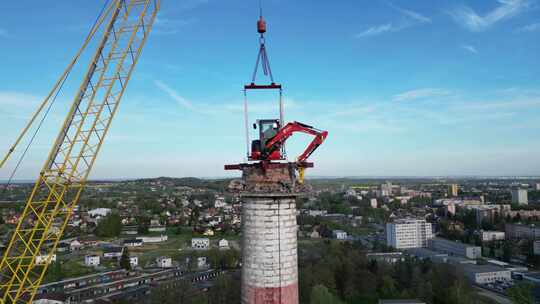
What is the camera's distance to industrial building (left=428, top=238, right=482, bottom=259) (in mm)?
73562

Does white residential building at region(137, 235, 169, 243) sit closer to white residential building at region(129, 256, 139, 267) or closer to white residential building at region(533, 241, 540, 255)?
white residential building at region(129, 256, 139, 267)

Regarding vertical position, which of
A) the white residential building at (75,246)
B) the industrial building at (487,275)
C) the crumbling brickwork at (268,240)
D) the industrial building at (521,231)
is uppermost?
the crumbling brickwork at (268,240)

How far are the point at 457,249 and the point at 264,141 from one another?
255ft

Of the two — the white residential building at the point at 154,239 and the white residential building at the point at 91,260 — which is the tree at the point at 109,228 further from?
the white residential building at the point at 91,260

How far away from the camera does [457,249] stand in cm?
7675

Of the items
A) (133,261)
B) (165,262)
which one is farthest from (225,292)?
(133,261)

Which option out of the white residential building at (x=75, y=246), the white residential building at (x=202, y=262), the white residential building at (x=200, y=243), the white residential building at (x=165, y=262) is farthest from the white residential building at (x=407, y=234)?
the white residential building at (x=75, y=246)

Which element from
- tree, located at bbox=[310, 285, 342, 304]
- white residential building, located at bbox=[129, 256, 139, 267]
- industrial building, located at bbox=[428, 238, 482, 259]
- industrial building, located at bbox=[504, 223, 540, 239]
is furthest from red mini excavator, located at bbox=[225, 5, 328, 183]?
industrial building, located at bbox=[504, 223, 540, 239]

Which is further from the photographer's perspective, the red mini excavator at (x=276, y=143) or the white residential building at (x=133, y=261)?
the white residential building at (x=133, y=261)

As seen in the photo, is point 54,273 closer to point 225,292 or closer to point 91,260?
point 91,260

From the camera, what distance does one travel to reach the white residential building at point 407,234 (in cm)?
8950

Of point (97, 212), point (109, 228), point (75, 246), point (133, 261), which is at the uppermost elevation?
point (97, 212)

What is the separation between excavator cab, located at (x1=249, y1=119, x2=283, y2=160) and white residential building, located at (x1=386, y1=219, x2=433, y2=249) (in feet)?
280

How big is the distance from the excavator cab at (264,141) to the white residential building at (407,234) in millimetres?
85258
